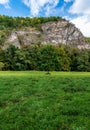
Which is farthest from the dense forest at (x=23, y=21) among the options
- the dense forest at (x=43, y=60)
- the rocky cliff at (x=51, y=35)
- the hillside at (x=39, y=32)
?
the dense forest at (x=43, y=60)

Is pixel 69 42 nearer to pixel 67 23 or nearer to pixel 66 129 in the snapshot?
pixel 67 23

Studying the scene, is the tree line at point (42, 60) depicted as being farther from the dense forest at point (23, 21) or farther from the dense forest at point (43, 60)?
the dense forest at point (23, 21)

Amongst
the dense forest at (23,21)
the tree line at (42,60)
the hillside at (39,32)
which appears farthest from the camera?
the dense forest at (23,21)

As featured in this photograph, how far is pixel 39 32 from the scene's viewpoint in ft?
534

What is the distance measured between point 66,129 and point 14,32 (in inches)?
5794

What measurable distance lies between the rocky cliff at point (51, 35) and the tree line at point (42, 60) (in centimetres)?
4155

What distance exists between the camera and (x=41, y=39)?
15000cm

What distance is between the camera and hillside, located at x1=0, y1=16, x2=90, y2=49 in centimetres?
14600

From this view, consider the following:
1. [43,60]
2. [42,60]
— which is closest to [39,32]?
[42,60]

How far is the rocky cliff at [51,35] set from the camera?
146438mm

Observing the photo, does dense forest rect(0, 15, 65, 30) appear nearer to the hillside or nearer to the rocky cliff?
the hillside

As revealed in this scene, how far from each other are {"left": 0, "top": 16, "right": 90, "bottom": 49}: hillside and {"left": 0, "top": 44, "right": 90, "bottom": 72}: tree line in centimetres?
4004

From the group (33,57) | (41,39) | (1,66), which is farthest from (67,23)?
(1,66)

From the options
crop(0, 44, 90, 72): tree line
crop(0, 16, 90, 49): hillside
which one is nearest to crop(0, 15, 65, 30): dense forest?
crop(0, 16, 90, 49): hillside
